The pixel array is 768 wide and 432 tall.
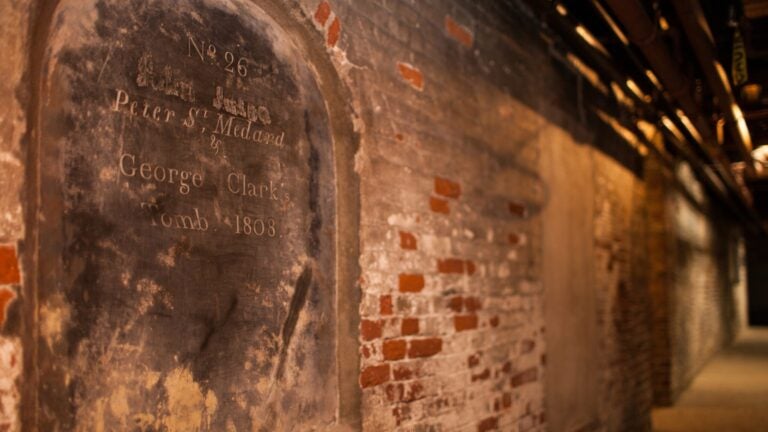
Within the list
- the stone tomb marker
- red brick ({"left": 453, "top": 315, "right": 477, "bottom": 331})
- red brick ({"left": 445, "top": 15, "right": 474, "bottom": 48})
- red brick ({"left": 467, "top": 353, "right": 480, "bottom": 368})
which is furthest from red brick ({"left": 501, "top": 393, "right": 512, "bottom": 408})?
red brick ({"left": 445, "top": 15, "right": 474, "bottom": 48})

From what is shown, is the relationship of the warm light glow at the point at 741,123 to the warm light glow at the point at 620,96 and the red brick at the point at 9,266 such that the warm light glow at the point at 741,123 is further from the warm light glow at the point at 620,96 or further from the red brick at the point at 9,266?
the red brick at the point at 9,266

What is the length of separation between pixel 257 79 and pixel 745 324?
69.4ft

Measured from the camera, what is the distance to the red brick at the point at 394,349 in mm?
2268

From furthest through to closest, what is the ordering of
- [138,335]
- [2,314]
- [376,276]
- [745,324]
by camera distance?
[745,324], [376,276], [138,335], [2,314]

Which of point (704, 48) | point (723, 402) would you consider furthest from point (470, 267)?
point (723, 402)

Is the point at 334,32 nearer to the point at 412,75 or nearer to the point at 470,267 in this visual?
the point at 412,75

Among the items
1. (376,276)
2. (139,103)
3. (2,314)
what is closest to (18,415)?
(2,314)

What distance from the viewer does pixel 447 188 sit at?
106 inches

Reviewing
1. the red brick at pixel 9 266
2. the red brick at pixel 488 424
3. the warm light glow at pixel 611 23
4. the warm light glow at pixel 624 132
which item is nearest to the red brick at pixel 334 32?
the red brick at pixel 9 266

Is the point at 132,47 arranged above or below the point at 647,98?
below

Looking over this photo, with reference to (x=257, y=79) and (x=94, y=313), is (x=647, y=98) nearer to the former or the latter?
(x=257, y=79)

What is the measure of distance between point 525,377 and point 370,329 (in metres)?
1.43

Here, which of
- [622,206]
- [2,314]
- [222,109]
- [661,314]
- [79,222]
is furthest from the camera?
[661,314]

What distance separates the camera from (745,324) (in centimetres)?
1952
